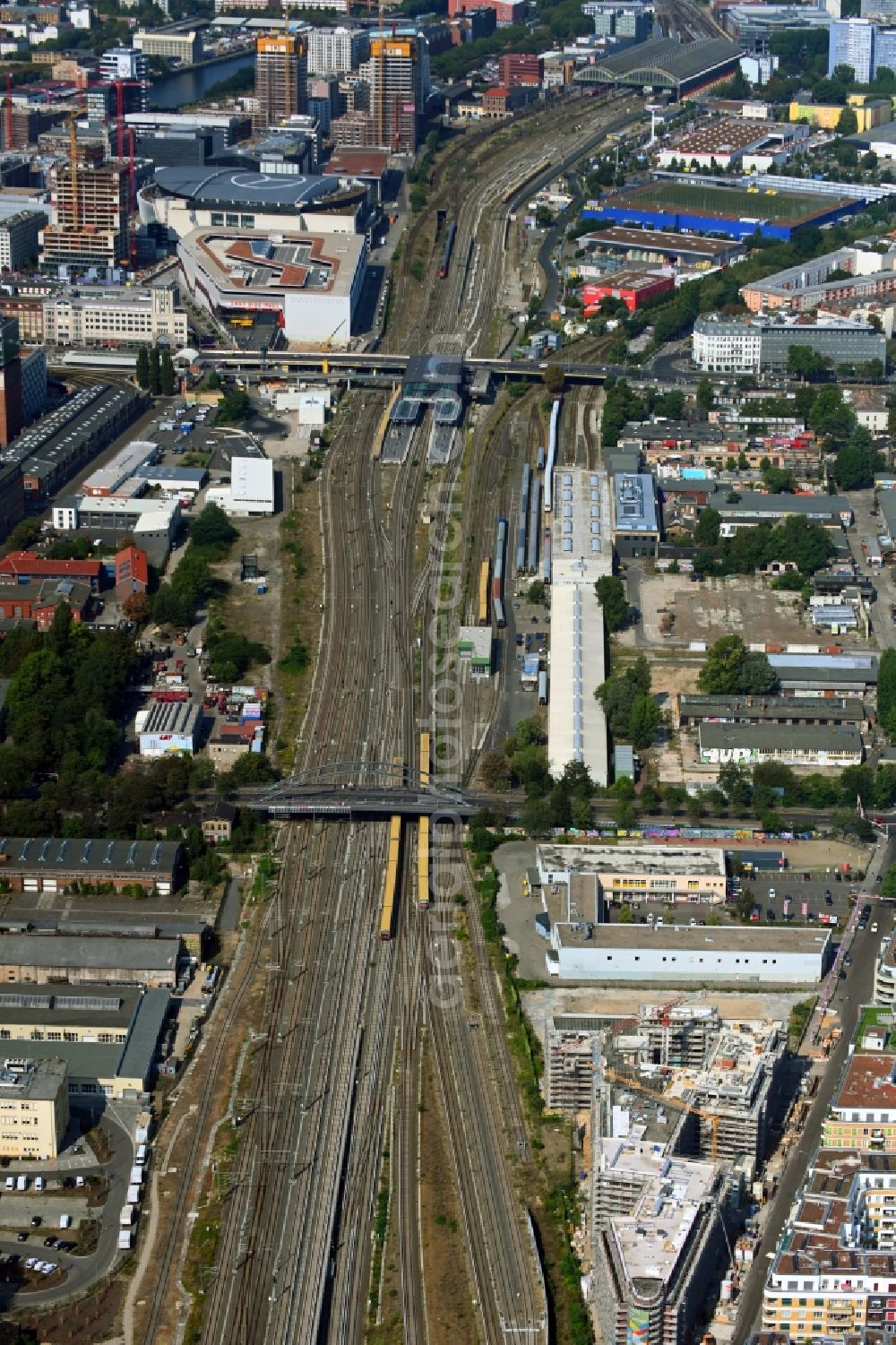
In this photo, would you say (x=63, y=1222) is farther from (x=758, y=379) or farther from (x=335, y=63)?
(x=335, y=63)

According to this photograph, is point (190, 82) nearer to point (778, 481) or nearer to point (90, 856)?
point (778, 481)

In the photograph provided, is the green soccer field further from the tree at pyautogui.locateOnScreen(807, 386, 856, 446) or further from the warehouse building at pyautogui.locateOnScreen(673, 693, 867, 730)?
the warehouse building at pyautogui.locateOnScreen(673, 693, 867, 730)

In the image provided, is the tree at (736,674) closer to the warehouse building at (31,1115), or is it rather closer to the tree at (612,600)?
the tree at (612,600)

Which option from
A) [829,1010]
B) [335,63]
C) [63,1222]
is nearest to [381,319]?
[335,63]

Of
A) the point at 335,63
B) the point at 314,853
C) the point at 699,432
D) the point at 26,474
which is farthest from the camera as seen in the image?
the point at 335,63

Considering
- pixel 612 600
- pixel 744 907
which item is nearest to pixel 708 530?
pixel 612 600

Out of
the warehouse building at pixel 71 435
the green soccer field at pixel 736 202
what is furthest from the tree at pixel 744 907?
the green soccer field at pixel 736 202
